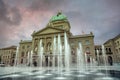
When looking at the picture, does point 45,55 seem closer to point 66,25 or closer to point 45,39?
point 45,39

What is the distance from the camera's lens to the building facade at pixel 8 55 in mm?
59922

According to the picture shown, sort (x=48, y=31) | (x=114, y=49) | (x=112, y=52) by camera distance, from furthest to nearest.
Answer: (x=114, y=49) < (x=112, y=52) < (x=48, y=31)

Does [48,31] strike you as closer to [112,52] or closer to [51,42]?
[51,42]

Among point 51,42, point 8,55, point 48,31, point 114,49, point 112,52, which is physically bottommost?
point 8,55

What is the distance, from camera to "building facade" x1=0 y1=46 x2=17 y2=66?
59.9 m

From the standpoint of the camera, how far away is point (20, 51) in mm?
51594

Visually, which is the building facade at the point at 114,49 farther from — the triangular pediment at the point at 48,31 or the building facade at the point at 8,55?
the building facade at the point at 8,55

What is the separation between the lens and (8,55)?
60938 mm

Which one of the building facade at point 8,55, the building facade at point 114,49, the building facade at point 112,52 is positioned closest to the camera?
the building facade at point 114,49

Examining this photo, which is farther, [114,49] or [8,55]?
[8,55]

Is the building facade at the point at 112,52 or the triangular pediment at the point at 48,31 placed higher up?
the triangular pediment at the point at 48,31

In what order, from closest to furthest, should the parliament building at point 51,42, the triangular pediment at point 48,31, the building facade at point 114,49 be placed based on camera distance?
the parliament building at point 51,42 < the building facade at point 114,49 < the triangular pediment at point 48,31

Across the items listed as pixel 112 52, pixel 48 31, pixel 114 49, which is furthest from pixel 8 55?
pixel 114 49

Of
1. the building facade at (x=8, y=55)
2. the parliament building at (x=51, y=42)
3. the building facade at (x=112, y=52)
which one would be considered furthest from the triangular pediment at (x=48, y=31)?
the building facade at (x=8, y=55)
